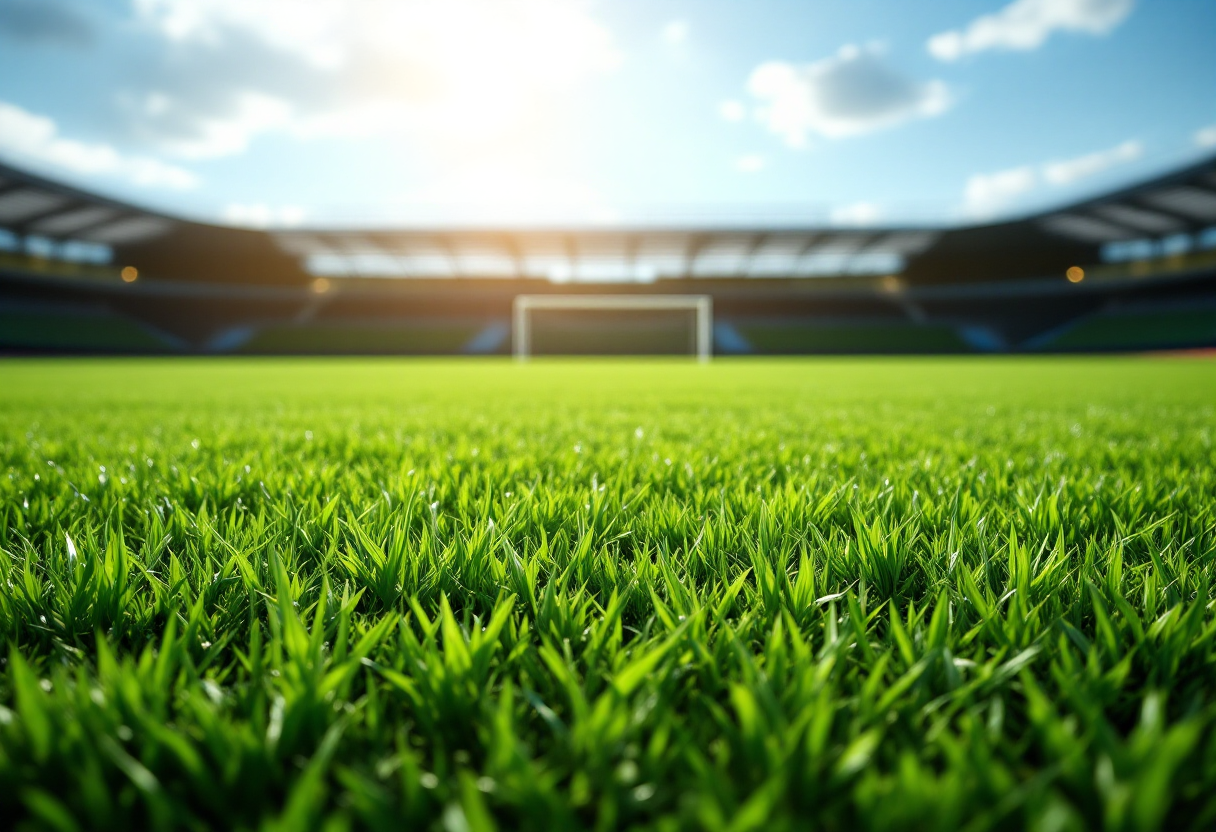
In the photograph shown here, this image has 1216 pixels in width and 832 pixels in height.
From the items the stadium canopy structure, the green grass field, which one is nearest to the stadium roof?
the stadium canopy structure

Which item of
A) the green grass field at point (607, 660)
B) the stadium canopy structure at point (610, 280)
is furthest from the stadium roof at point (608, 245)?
the green grass field at point (607, 660)

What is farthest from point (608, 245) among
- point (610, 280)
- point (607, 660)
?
point (607, 660)

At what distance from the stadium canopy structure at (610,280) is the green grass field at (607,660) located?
37.1m

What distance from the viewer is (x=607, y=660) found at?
2.90 feet

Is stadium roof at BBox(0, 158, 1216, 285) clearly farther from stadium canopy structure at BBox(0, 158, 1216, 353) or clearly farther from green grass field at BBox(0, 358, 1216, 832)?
green grass field at BBox(0, 358, 1216, 832)

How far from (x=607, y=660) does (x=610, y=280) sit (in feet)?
156

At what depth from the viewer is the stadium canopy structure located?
120 ft

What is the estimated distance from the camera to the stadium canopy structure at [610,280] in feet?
120

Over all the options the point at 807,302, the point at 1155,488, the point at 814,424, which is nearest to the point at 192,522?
the point at 1155,488

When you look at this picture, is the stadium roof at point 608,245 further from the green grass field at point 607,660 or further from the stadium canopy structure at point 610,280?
the green grass field at point 607,660

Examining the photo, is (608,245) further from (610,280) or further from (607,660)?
(607,660)

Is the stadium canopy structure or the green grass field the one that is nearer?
the green grass field

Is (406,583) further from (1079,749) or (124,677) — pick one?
(1079,749)

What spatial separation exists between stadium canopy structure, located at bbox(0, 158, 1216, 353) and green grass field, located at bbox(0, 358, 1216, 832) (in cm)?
3713
